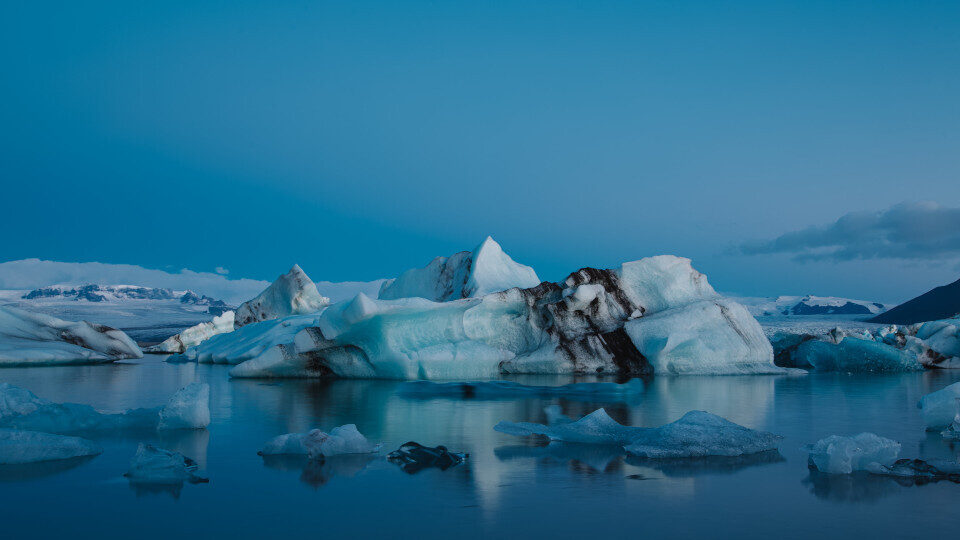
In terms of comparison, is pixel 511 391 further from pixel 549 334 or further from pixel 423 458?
pixel 423 458

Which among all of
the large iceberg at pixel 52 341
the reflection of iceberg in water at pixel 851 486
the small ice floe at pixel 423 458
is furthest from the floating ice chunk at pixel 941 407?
the large iceberg at pixel 52 341

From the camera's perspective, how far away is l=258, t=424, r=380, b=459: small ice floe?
5043 mm

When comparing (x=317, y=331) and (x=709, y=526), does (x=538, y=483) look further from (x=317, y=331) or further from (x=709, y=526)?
(x=317, y=331)

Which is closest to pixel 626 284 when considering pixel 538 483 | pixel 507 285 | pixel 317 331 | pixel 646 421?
pixel 507 285

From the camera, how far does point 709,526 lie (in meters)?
3.28

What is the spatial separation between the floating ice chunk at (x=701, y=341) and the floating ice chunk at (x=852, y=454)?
10.0 metres

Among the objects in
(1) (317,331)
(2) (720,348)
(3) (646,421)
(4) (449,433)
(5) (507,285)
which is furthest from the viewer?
(5) (507,285)

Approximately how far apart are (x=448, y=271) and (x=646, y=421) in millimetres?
14969

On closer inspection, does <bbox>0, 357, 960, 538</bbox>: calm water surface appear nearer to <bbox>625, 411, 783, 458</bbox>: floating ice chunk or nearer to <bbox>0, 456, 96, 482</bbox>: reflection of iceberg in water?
<bbox>0, 456, 96, 482</bbox>: reflection of iceberg in water

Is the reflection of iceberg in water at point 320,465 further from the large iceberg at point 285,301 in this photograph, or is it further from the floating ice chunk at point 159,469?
the large iceberg at point 285,301

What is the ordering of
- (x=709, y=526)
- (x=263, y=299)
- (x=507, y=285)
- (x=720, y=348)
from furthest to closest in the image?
(x=263, y=299) → (x=507, y=285) → (x=720, y=348) → (x=709, y=526)

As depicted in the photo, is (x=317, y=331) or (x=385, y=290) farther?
(x=385, y=290)

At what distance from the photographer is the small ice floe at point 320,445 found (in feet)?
16.5

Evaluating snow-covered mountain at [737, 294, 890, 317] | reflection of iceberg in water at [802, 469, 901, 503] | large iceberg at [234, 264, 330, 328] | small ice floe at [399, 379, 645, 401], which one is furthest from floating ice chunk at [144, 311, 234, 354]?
snow-covered mountain at [737, 294, 890, 317]
